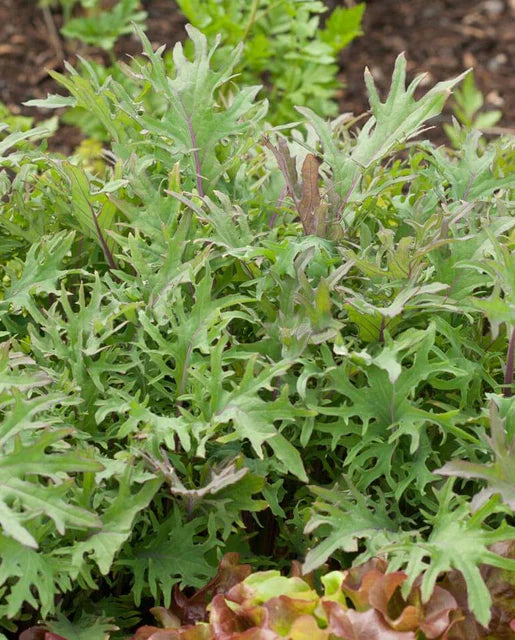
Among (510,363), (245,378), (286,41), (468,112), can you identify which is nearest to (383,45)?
(286,41)

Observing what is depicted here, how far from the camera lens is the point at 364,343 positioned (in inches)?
63.1

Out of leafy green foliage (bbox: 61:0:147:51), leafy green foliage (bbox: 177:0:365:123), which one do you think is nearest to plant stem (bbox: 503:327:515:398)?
leafy green foliage (bbox: 177:0:365:123)

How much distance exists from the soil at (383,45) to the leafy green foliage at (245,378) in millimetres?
3039

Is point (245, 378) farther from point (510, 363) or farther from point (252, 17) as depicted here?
point (252, 17)

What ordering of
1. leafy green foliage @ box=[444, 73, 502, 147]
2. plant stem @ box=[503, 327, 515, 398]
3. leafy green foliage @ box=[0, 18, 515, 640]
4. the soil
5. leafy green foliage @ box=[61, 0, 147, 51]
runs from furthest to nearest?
the soil, leafy green foliage @ box=[61, 0, 147, 51], leafy green foliage @ box=[444, 73, 502, 147], plant stem @ box=[503, 327, 515, 398], leafy green foliage @ box=[0, 18, 515, 640]

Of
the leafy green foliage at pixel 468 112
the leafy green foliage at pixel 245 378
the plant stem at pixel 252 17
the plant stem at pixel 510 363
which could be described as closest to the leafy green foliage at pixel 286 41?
the plant stem at pixel 252 17

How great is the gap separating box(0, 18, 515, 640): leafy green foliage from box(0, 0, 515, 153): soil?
9.97 feet

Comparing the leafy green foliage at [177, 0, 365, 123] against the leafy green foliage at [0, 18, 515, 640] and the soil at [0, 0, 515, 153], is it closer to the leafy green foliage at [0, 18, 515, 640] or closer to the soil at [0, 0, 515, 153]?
the soil at [0, 0, 515, 153]

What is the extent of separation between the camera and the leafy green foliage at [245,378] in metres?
1.33

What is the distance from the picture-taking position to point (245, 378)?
4.72 ft

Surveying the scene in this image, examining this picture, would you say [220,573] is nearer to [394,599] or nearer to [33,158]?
[394,599]

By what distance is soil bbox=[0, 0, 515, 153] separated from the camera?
485cm

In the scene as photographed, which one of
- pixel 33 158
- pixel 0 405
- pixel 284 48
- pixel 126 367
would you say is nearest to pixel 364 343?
pixel 126 367

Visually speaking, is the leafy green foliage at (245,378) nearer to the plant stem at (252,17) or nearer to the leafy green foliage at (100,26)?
the plant stem at (252,17)
